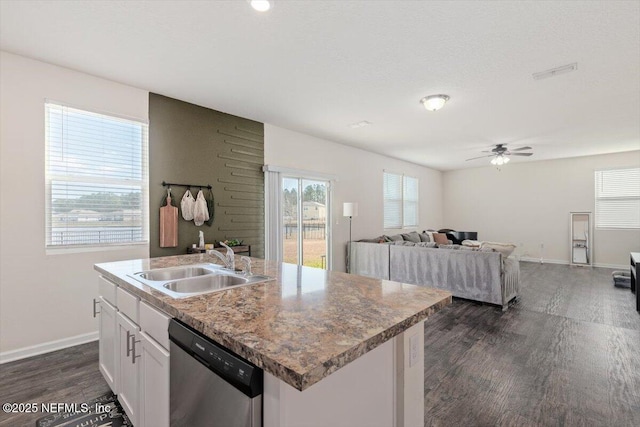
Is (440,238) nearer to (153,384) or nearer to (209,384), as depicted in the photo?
(153,384)

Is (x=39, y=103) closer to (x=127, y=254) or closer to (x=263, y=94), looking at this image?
(x=127, y=254)

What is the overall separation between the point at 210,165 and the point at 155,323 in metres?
2.97

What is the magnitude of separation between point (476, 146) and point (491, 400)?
5263 mm

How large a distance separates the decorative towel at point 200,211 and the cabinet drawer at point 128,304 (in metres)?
2.02

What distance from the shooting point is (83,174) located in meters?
3.11

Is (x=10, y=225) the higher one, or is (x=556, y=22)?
(x=556, y=22)

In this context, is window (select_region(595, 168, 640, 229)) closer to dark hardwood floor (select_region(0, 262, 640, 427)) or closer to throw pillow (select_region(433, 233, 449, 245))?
throw pillow (select_region(433, 233, 449, 245))

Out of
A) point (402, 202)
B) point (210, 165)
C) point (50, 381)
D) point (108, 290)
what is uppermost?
point (210, 165)

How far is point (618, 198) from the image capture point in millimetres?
6988

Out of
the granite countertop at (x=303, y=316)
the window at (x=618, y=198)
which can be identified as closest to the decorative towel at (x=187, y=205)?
the granite countertop at (x=303, y=316)

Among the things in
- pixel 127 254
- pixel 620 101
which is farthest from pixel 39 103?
pixel 620 101

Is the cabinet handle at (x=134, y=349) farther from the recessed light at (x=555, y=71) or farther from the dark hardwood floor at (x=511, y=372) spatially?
the recessed light at (x=555, y=71)

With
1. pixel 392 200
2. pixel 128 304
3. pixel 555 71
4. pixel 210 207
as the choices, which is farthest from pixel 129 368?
pixel 392 200

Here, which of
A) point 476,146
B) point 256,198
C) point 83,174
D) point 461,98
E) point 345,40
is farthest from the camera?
point 476,146
